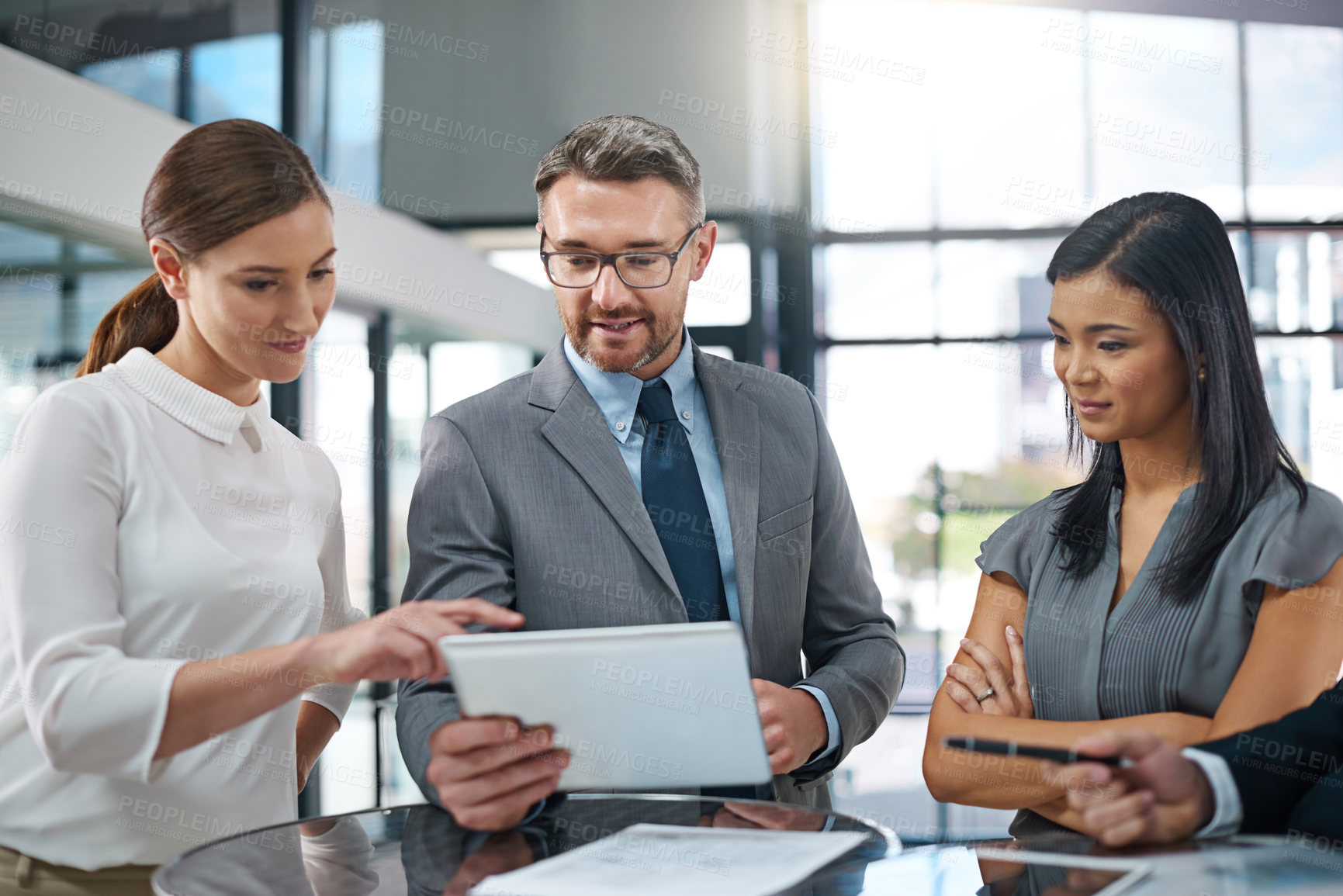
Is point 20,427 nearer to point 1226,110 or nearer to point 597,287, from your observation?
point 597,287

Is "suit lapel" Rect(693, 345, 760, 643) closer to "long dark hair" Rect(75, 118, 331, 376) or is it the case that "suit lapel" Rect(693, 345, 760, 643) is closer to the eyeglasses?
the eyeglasses

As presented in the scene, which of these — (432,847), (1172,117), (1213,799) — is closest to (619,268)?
(432,847)

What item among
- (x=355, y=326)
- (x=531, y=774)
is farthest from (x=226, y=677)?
(x=355, y=326)

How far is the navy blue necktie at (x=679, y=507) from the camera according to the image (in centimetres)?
189

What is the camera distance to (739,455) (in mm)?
1985

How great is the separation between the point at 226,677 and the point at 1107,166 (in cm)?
825

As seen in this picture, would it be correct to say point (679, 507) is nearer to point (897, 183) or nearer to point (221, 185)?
point (221, 185)

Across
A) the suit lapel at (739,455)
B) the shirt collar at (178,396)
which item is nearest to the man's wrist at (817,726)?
the suit lapel at (739,455)

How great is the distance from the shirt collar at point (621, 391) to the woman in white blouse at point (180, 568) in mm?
454

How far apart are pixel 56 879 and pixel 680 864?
90 centimetres

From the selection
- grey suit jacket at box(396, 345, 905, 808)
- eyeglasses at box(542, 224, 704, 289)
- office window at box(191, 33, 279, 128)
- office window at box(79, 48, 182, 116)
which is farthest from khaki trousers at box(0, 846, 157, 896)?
office window at box(191, 33, 279, 128)

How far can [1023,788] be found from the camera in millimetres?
1652

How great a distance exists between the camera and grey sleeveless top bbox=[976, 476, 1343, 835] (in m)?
1.57

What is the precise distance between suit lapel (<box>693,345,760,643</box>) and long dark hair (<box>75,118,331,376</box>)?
759 millimetres
